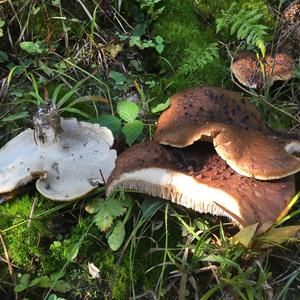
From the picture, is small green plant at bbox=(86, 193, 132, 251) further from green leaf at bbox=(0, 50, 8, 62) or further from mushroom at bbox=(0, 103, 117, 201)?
green leaf at bbox=(0, 50, 8, 62)

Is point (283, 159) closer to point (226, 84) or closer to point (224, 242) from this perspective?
point (224, 242)

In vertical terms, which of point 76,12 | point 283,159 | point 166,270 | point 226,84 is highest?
point 76,12

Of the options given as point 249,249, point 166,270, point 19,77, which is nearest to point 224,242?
point 249,249

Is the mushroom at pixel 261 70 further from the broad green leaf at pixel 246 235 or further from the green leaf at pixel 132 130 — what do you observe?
the broad green leaf at pixel 246 235

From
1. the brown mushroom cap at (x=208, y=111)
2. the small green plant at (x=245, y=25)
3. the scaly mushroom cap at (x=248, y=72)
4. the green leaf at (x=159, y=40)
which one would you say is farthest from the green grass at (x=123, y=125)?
the brown mushroom cap at (x=208, y=111)

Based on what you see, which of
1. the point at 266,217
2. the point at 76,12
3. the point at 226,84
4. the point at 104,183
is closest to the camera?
the point at 266,217

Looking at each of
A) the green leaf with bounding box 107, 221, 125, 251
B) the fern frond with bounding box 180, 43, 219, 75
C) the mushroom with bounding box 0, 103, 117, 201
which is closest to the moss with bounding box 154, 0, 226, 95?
the fern frond with bounding box 180, 43, 219, 75

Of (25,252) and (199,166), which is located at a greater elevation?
(199,166)
